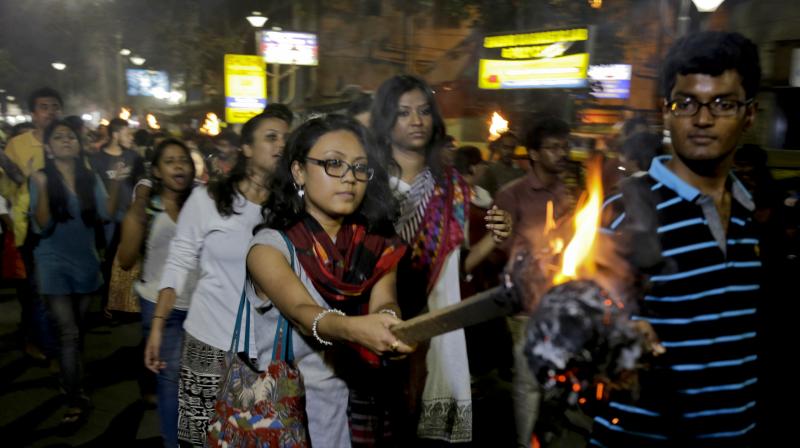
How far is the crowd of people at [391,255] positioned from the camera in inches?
A: 82.3

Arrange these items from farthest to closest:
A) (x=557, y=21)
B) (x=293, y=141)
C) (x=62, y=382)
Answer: (x=557, y=21), (x=62, y=382), (x=293, y=141)

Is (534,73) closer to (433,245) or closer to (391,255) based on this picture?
(433,245)

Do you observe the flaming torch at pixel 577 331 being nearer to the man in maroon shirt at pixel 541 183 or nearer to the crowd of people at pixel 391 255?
the crowd of people at pixel 391 255

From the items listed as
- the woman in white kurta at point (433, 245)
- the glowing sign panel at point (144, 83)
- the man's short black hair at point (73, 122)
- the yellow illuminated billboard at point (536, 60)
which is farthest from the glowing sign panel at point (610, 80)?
the glowing sign panel at point (144, 83)

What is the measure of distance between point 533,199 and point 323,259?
7.94 ft

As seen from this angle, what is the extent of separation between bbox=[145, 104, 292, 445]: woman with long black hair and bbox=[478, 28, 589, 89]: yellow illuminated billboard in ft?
45.1

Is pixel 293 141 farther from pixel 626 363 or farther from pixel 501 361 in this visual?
pixel 501 361

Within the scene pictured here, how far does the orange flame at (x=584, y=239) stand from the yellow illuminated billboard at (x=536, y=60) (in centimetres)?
1480

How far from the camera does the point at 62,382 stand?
16.9ft

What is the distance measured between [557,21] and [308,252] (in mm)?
16619

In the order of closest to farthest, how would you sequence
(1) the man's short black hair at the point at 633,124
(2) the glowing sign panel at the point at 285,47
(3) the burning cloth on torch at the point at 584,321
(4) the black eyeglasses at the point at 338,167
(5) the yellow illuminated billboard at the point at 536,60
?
(3) the burning cloth on torch at the point at 584,321 → (4) the black eyeglasses at the point at 338,167 → (1) the man's short black hair at the point at 633,124 → (5) the yellow illuminated billboard at the point at 536,60 → (2) the glowing sign panel at the point at 285,47

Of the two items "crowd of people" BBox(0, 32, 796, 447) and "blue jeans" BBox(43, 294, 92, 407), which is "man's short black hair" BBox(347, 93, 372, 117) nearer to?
"crowd of people" BBox(0, 32, 796, 447)

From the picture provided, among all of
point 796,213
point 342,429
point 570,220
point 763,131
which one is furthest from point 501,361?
point 763,131

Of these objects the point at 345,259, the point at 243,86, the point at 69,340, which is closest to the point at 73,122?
the point at 69,340
